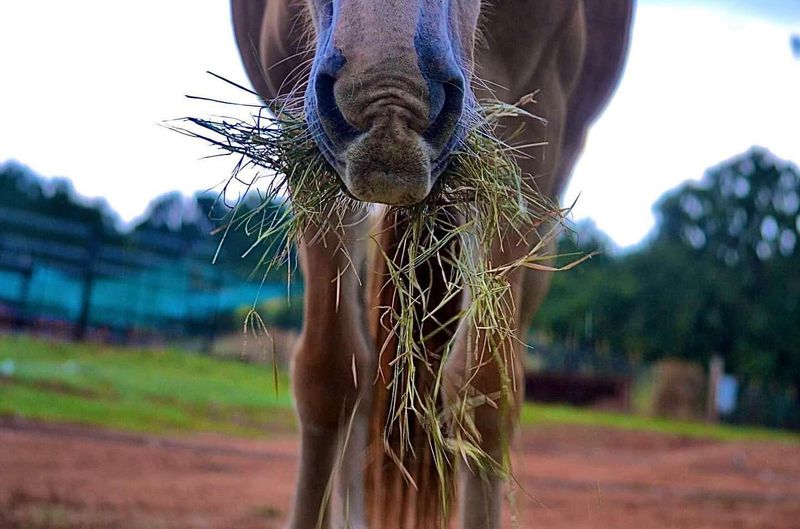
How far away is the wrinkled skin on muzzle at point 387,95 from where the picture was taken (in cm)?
159

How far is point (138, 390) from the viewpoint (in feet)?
30.1

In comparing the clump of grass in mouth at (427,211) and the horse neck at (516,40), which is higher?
the horse neck at (516,40)

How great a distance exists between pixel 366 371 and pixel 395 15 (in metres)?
1.25

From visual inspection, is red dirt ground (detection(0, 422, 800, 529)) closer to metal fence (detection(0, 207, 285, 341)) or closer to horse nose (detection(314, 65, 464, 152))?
horse nose (detection(314, 65, 464, 152))

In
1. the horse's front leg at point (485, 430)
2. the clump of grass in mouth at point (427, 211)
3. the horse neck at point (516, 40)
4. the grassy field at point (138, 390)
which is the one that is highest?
the horse neck at point (516, 40)

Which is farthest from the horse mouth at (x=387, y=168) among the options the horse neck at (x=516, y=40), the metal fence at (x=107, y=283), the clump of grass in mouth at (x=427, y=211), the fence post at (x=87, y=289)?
the fence post at (x=87, y=289)

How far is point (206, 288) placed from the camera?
12.5 metres

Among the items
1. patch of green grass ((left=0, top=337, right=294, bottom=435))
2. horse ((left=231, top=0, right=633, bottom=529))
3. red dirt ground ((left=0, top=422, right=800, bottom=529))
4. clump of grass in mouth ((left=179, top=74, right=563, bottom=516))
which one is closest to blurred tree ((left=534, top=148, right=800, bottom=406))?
patch of green grass ((left=0, top=337, right=294, bottom=435))

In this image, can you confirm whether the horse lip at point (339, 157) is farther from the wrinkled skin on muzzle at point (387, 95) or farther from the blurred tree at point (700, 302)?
the blurred tree at point (700, 302)

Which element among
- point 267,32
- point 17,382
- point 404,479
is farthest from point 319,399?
point 17,382

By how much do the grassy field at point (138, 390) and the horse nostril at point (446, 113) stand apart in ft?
20.4

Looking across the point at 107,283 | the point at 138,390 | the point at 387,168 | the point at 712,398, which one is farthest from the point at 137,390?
the point at 712,398

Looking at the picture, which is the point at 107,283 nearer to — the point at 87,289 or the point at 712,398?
the point at 87,289

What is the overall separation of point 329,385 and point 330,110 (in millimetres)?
1133
